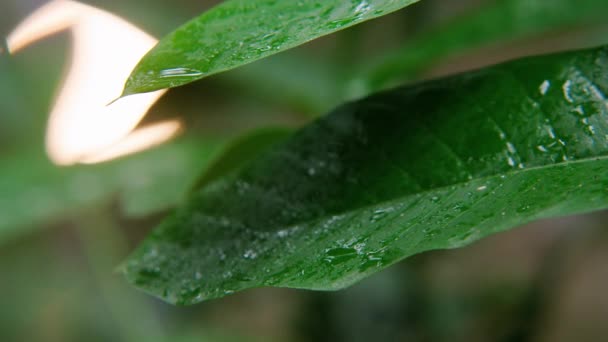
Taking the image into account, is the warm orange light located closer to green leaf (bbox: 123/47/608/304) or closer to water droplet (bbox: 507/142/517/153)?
green leaf (bbox: 123/47/608/304)

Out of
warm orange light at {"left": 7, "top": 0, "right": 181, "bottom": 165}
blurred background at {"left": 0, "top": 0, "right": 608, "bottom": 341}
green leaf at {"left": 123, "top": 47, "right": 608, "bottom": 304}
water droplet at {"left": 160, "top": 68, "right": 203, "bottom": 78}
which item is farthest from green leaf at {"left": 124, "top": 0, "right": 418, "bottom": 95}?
warm orange light at {"left": 7, "top": 0, "right": 181, "bottom": 165}

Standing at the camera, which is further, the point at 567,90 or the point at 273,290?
the point at 273,290

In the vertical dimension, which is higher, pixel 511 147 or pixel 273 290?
pixel 511 147

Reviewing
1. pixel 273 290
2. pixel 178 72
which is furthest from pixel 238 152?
pixel 273 290

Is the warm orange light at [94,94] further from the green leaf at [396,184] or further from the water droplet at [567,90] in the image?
the water droplet at [567,90]

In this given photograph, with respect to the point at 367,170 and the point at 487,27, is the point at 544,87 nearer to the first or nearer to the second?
the point at 367,170

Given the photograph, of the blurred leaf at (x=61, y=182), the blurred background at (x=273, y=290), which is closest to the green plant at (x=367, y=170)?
the blurred background at (x=273, y=290)
